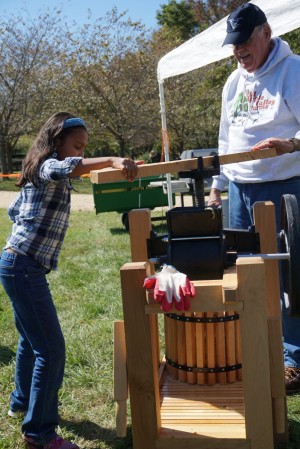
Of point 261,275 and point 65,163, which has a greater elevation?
point 65,163

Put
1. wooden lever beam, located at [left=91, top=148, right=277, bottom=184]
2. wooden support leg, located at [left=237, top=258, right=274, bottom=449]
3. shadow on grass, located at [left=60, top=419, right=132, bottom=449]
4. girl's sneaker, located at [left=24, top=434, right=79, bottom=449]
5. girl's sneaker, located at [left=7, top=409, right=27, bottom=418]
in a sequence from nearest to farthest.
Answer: wooden support leg, located at [left=237, top=258, right=274, bottom=449]
wooden lever beam, located at [left=91, top=148, right=277, bottom=184]
girl's sneaker, located at [left=24, top=434, right=79, bottom=449]
shadow on grass, located at [left=60, top=419, right=132, bottom=449]
girl's sneaker, located at [left=7, top=409, right=27, bottom=418]

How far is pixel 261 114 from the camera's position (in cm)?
294

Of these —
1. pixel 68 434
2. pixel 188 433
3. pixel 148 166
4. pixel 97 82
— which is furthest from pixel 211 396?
pixel 97 82

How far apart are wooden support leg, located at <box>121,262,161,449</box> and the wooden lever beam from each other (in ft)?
1.11

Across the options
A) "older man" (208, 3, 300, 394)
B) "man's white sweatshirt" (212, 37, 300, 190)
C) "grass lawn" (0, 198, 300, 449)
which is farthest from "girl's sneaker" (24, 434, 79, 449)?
"man's white sweatshirt" (212, 37, 300, 190)

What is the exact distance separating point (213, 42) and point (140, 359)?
4682 mm

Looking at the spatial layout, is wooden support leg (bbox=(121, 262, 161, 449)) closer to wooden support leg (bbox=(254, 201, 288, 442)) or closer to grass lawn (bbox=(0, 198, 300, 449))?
wooden support leg (bbox=(254, 201, 288, 442))

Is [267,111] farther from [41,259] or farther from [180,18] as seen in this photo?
[180,18]

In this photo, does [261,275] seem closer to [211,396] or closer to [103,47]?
[211,396]

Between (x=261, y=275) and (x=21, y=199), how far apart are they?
1.22m

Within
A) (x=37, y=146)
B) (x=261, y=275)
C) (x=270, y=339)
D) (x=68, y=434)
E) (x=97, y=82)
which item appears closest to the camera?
(x=261, y=275)

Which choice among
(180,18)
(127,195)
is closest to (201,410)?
(127,195)

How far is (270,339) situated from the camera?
2.23 metres

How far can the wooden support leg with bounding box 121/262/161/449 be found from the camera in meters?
2.02
